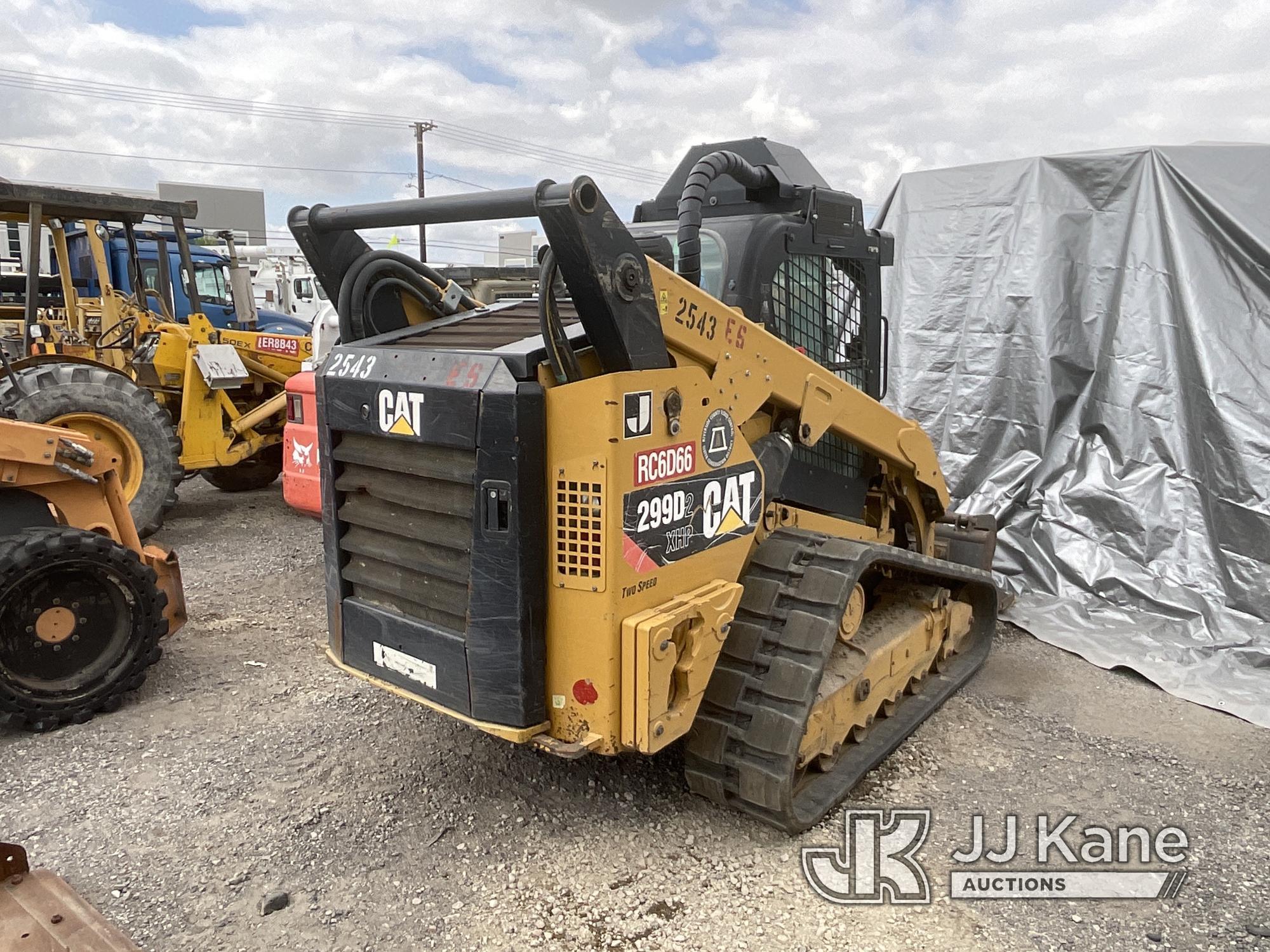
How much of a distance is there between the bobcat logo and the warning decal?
10.4 feet

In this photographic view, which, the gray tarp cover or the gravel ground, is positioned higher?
the gray tarp cover

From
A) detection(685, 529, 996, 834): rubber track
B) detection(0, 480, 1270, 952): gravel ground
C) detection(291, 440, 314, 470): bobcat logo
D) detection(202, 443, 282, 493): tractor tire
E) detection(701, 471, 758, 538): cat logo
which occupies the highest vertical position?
detection(701, 471, 758, 538): cat logo

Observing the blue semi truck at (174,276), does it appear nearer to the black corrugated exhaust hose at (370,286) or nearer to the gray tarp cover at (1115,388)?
the black corrugated exhaust hose at (370,286)

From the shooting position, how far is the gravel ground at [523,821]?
2713mm

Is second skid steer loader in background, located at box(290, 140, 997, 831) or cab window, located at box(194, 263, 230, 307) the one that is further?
cab window, located at box(194, 263, 230, 307)

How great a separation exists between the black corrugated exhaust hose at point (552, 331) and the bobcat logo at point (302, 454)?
3.20 m

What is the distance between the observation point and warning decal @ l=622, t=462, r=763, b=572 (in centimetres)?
267

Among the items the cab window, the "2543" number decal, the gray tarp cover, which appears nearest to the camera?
the "2543" number decal

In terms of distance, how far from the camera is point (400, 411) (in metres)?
2.85

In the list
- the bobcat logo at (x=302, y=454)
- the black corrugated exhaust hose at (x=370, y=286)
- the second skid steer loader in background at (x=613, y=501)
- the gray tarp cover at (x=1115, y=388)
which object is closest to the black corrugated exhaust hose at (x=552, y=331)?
the second skid steer loader in background at (x=613, y=501)

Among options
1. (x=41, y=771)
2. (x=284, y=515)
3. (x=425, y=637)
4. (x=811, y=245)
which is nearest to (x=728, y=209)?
(x=811, y=245)

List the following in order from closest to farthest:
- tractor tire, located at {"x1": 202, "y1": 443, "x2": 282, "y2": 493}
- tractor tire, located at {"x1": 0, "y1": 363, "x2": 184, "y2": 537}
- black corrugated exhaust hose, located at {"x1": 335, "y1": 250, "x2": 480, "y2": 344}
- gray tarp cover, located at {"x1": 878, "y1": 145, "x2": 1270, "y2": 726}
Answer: black corrugated exhaust hose, located at {"x1": 335, "y1": 250, "x2": 480, "y2": 344} < gray tarp cover, located at {"x1": 878, "y1": 145, "x2": 1270, "y2": 726} < tractor tire, located at {"x1": 0, "y1": 363, "x2": 184, "y2": 537} < tractor tire, located at {"x1": 202, "y1": 443, "x2": 282, "y2": 493}

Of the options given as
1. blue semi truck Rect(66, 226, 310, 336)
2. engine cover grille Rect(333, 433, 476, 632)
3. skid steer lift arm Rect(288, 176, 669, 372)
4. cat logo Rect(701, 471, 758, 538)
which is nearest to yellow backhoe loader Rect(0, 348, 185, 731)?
engine cover grille Rect(333, 433, 476, 632)

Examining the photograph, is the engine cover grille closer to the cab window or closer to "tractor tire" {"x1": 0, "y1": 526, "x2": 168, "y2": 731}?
"tractor tire" {"x1": 0, "y1": 526, "x2": 168, "y2": 731}
